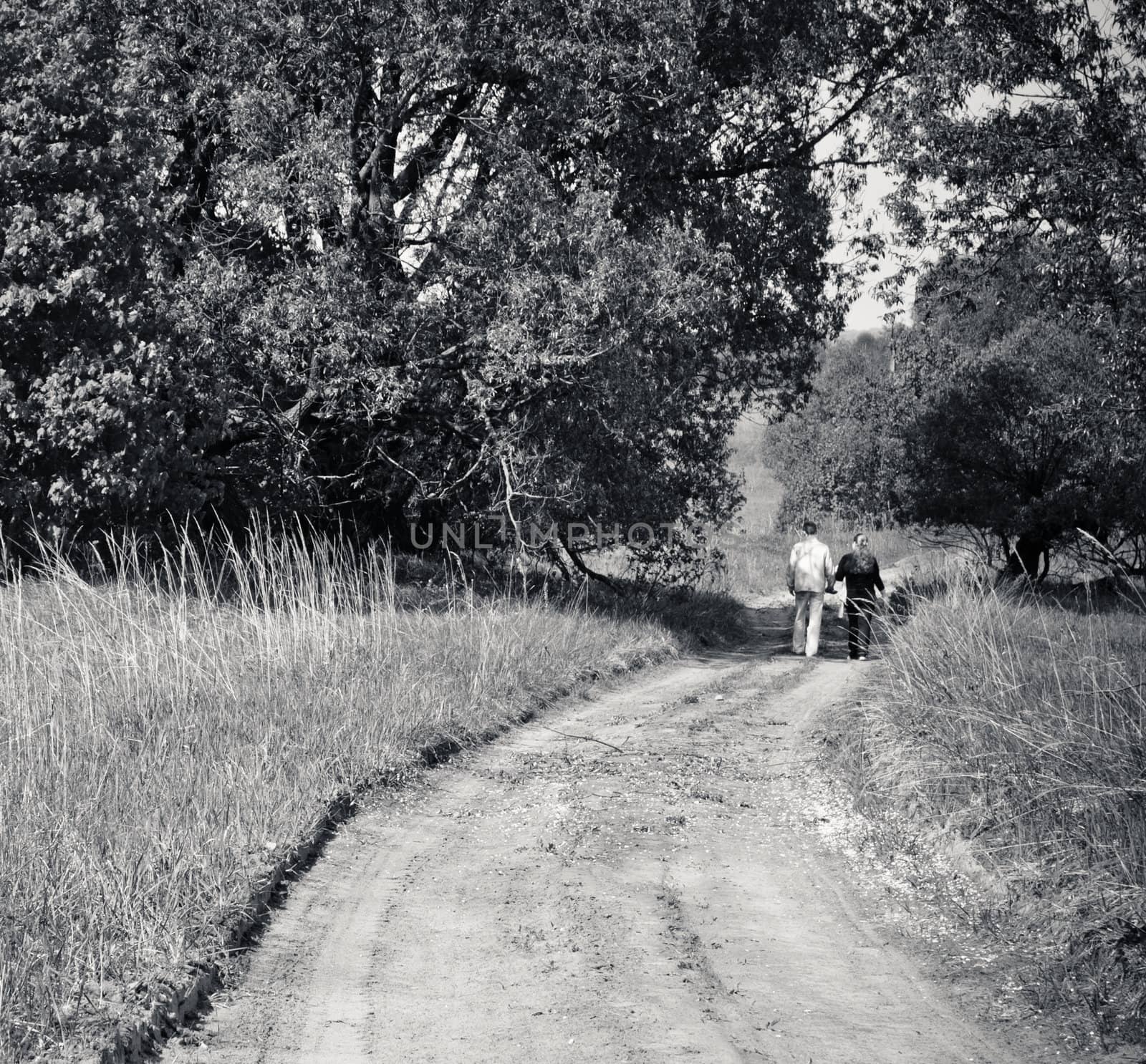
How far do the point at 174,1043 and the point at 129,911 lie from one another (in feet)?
2.36

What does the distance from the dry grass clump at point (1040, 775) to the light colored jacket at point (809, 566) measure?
231 inches

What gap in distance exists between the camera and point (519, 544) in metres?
15.8

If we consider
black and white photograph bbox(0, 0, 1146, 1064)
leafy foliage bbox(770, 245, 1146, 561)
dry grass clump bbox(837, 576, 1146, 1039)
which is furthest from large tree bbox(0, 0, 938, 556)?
dry grass clump bbox(837, 576, 1146, 1039)

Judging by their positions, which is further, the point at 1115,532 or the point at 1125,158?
the point at 1115,532

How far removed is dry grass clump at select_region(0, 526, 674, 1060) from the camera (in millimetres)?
4508

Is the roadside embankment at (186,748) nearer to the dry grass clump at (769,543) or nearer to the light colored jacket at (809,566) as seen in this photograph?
the light colored jacket at (809,566)

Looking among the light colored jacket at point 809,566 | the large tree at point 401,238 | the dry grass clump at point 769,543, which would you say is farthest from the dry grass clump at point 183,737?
the dry grass clump at point 769,543

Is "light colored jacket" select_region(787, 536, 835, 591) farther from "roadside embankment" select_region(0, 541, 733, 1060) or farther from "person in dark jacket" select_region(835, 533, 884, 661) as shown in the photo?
"roadside embankment" select_region(0, 541, 733, 1060)

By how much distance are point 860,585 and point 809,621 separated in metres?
0.99

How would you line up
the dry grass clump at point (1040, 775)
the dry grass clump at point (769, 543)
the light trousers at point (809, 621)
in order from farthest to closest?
the dry grass clump at point (769, 543) → the light trousers at point (809, 621) → the dry grass clump at point (1040, 775)

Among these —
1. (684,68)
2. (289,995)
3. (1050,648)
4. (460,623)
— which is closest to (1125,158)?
(684,68)

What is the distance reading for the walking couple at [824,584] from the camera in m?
15.5

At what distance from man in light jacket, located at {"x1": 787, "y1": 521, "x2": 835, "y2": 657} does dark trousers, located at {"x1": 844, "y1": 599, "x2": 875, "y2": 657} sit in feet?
1.36

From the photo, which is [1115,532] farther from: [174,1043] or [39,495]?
[174,1043]
